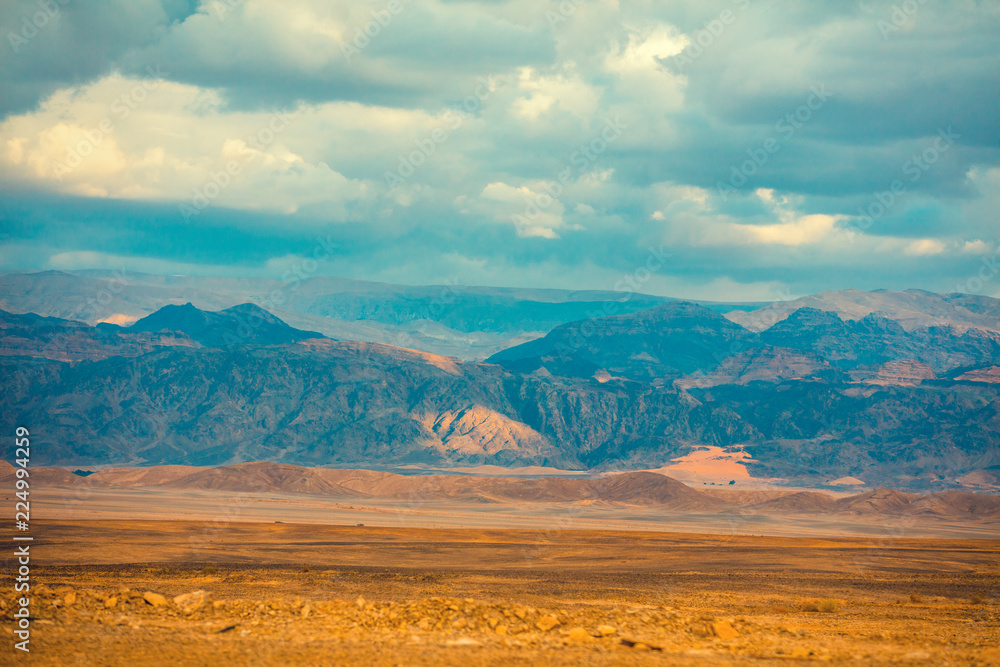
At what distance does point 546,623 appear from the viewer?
27.1 metres

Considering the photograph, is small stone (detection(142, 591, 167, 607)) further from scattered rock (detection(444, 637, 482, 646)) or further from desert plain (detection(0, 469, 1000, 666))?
scattered rock (detection(444, 637, 482, 646))

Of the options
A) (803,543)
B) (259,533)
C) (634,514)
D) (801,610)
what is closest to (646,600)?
(801,610)

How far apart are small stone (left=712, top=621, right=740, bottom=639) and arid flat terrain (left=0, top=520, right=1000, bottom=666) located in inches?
2.8

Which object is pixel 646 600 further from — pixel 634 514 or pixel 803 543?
pixel 634 514

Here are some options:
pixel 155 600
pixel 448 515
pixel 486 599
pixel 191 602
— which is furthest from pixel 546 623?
pixel 448 515

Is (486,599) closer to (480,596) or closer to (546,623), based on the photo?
(480,596)

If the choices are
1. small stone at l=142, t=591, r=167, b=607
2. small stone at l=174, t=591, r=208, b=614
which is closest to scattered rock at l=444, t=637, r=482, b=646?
small stone at l=174, t=591, r=208, b=614

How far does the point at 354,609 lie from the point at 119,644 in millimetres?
6859

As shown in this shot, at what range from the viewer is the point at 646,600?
43.3 m

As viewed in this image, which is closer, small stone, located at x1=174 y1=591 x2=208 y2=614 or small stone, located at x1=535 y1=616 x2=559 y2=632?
small stone, located at x1=535 y1=616 x2=559 y2=632

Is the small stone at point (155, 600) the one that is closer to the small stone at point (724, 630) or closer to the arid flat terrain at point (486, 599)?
the arid flat terrain at point (486, 599)

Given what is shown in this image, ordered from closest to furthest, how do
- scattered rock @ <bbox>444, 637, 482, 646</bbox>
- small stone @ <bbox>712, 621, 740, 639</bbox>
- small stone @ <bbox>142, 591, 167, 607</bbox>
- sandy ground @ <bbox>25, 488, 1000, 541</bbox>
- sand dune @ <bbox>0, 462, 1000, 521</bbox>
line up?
scattered rock @ <bbox>444, 637, 482, 646</bbox> → small stone @ <bbox>712, 621, 740, 639</bbox> → small stone @ <bbox>142, 591, 167, 607</bbox> → sandy ground @ <bbox>25, 488, 1000, 541</bbox> → sand dune @ <bbox>0, 462, 1000, 521</bbox>

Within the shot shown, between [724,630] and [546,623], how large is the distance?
218 inches

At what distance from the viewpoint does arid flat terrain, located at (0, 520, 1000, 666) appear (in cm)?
2498
